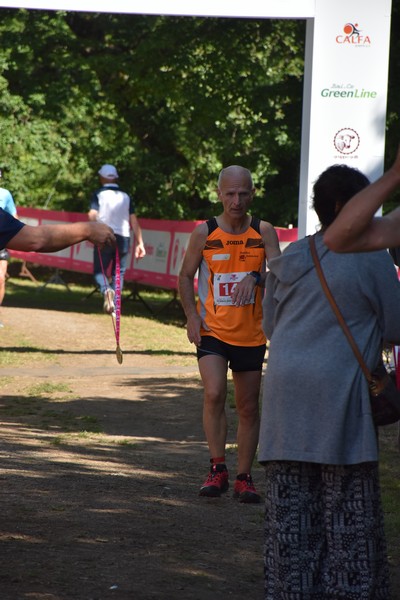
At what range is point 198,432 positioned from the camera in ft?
32.1

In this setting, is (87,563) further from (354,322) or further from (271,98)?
(271,98)

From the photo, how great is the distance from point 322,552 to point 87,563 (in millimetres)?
1383

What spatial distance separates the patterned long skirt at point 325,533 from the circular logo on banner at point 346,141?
7.31 m

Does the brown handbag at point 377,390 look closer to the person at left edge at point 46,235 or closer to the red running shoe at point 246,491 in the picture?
the person at left edge at point 46,235

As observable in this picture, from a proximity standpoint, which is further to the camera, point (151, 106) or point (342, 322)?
point (151, 106)

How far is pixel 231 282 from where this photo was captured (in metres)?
6.94

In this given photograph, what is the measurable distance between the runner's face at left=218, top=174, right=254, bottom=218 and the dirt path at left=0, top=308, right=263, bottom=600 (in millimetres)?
1676

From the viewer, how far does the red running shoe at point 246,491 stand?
702 centimetres

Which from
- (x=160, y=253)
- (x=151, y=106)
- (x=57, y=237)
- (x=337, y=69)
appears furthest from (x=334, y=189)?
(x=151, y=106)

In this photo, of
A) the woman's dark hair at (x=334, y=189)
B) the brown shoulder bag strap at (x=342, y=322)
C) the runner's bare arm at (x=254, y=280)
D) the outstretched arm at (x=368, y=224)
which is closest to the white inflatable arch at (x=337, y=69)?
the runner's bare arm at (x=254, y=280)

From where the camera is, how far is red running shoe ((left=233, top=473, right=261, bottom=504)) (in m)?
7.02

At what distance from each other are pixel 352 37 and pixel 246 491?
19.0ft

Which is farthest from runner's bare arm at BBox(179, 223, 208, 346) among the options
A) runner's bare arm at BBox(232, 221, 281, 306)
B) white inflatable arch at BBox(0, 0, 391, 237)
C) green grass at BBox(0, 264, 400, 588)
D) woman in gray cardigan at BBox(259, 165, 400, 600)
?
white inflatable arch at BBox(0, 0, 391, 237)

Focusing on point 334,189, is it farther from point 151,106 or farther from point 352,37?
point 151,106
